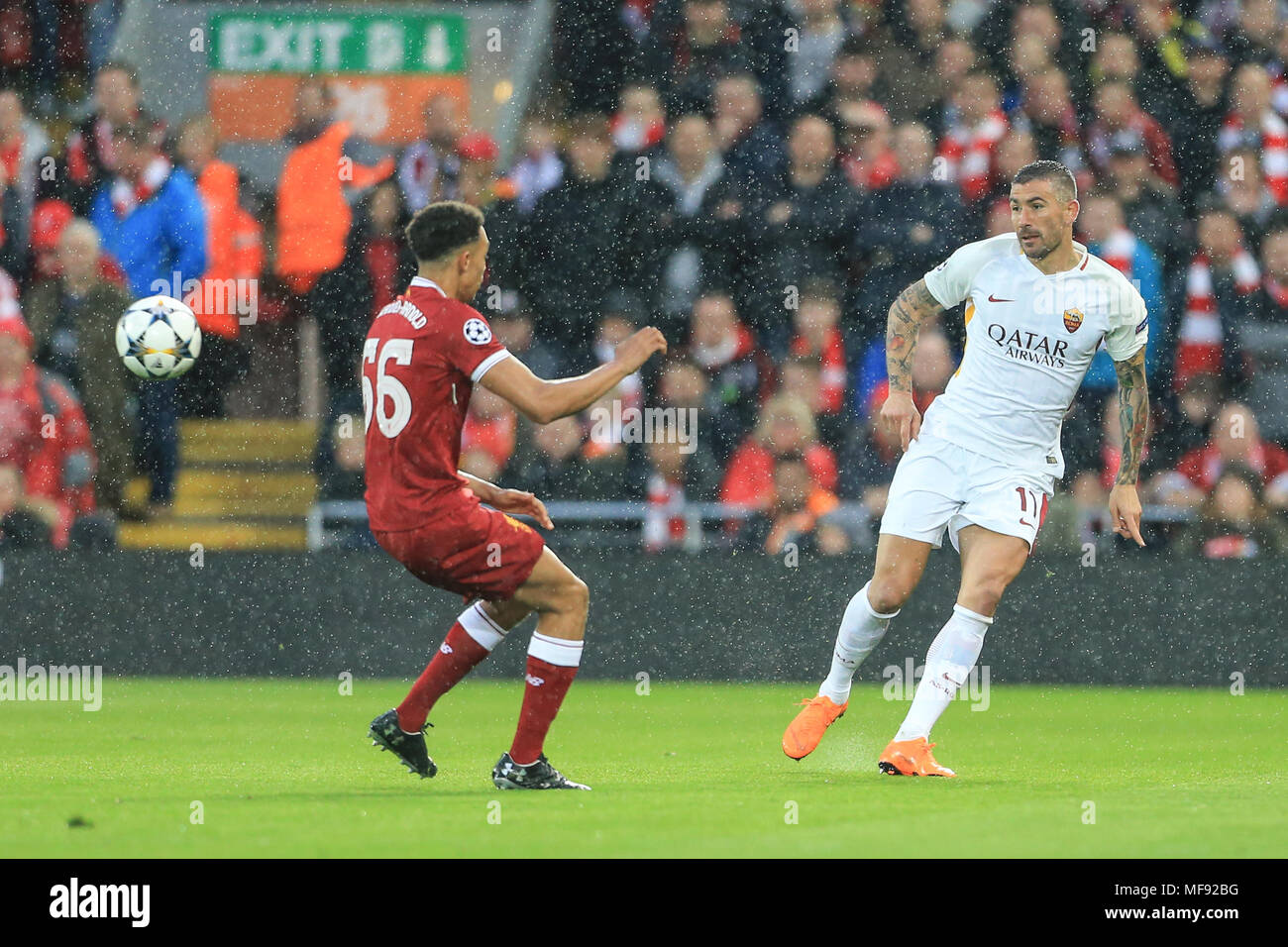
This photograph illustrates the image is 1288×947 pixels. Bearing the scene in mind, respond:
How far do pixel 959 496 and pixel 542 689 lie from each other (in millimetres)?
2017

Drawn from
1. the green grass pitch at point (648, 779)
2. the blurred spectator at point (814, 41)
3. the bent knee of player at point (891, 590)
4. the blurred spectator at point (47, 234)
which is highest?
the blurred spectator at point (814, 41)

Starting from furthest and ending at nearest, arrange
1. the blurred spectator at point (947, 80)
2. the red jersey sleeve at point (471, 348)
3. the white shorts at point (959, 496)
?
the blurred spectator at point (947, 80) < the white shorts at point (959, 496) < the red jersey sleeve at point (471, 348)

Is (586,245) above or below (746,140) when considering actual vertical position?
below

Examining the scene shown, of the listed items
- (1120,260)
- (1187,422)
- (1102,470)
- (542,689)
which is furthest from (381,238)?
(542,689)

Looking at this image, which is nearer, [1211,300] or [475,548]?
[475,548]

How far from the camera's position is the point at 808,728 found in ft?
27.5

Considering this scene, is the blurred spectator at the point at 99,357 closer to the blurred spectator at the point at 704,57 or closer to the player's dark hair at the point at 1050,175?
the blurred spectator at the point at 704,57

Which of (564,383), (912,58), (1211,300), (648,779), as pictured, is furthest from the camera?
(912,58)

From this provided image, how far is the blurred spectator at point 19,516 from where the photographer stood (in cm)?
1276

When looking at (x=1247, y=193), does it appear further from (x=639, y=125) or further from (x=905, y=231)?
(x=639, y=125)

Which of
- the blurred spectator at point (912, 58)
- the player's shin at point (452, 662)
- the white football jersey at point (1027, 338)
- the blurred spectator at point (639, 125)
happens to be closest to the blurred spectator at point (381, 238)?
the blurred spectator at point (639, 125)

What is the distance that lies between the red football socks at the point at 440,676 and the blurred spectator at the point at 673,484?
4.96 m

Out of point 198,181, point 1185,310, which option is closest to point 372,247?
point 198,181

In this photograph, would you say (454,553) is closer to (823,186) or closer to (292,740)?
(292,740)
